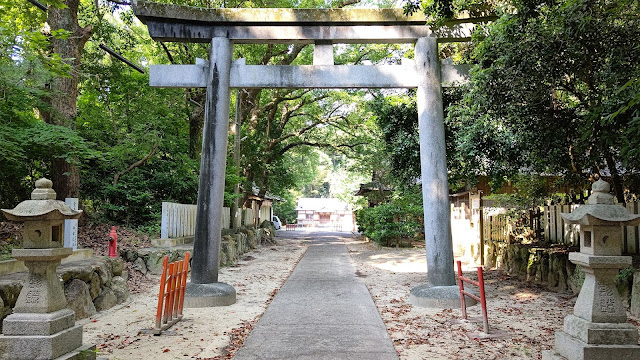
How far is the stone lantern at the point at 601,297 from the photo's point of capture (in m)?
3.93

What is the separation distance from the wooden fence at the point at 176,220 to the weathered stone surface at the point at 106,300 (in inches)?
157

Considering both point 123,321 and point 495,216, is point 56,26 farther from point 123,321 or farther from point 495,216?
point 495,216

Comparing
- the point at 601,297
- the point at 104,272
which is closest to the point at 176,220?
the point at 104,272

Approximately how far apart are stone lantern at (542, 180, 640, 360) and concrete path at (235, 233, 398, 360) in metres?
1.95

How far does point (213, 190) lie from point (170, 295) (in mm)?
2402

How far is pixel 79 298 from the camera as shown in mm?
6922

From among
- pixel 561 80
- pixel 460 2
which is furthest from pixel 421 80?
pixel 561 80

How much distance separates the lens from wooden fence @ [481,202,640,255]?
8492 mm

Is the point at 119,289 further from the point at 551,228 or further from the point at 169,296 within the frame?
the point at 551,228

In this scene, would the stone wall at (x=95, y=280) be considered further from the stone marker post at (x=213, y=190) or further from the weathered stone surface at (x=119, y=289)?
the stone marker post at (x=213, y=190)

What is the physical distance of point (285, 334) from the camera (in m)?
6.02

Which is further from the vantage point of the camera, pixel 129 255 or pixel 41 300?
pixel 129 255

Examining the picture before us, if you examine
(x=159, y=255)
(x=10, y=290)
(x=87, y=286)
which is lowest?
(x=87, y=286)

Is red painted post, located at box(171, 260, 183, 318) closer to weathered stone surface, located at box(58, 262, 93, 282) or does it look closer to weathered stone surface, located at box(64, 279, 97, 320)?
weathered stone surface, located at box(64, 279, 97, 320)
